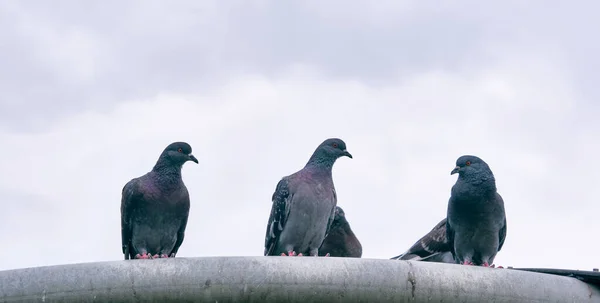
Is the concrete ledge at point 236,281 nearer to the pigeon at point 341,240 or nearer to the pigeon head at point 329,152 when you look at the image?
the pigeon head at point 329,152

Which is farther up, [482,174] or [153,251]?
[482,174]

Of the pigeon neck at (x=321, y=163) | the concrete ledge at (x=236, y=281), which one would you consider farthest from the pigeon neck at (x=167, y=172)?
the concrete ledge at (x=236, y=281)

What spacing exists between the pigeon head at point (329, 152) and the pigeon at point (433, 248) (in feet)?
6.90

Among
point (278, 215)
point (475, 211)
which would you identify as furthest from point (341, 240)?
point (475, 211)

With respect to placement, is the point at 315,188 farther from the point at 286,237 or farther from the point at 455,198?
the point at 455,198

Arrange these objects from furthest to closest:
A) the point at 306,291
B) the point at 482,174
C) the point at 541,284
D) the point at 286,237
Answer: the point at 286,237
the point at 482,174
the point at 541,284
the point at 306,291

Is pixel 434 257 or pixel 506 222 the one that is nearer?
pixel 506 222

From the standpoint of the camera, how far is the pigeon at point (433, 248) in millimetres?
16656

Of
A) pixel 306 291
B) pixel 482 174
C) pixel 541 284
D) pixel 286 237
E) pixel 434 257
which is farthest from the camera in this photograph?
pixel 434 257

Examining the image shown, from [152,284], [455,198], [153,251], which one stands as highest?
[455,198]

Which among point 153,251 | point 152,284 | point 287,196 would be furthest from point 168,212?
point 152,284

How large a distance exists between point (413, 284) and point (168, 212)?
263 inches

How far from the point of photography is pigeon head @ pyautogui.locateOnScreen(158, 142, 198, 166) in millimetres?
14625

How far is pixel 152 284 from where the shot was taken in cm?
809
